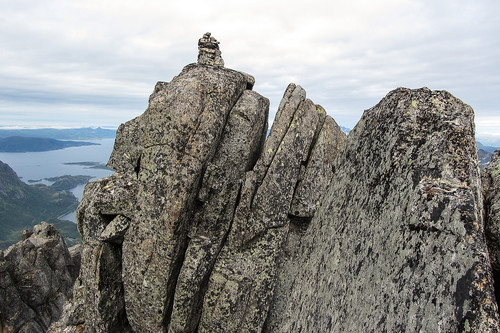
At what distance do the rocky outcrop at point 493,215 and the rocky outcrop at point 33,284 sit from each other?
50.0m

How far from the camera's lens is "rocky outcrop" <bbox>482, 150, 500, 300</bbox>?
6891mm

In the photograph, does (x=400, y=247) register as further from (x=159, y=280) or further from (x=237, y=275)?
(x=159, y=280)

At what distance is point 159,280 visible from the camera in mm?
14906

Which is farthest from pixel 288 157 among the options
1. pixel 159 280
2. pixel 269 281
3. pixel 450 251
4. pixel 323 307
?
pixel 450 251

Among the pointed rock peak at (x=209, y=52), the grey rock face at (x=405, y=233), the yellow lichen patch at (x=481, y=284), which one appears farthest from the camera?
the pointed rock peak at (x=209, y=52)

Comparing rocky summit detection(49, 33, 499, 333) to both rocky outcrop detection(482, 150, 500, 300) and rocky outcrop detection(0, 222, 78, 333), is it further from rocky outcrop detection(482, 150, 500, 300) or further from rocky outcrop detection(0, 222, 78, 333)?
rocky outcrop detection(0, 222, 78, 333)

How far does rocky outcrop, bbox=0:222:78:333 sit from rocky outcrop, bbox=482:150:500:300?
4997cm

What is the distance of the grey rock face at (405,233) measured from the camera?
18.6 ft

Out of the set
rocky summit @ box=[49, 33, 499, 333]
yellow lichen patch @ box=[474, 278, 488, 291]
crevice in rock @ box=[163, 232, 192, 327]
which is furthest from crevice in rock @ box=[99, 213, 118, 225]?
yellow lichen patch @ box=[474, 278, 488, 291]

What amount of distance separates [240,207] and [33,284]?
40894 mm

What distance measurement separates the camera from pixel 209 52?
731 inches

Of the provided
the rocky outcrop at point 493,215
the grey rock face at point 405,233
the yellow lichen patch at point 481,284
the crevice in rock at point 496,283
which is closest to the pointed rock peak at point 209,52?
the grey rock face at point 405,233

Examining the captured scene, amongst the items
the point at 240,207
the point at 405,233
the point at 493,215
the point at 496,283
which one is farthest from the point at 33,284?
the point at 493,215

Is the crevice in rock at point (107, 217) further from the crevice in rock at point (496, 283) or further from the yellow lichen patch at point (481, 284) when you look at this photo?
the crevice in rock at point (496, 283)
